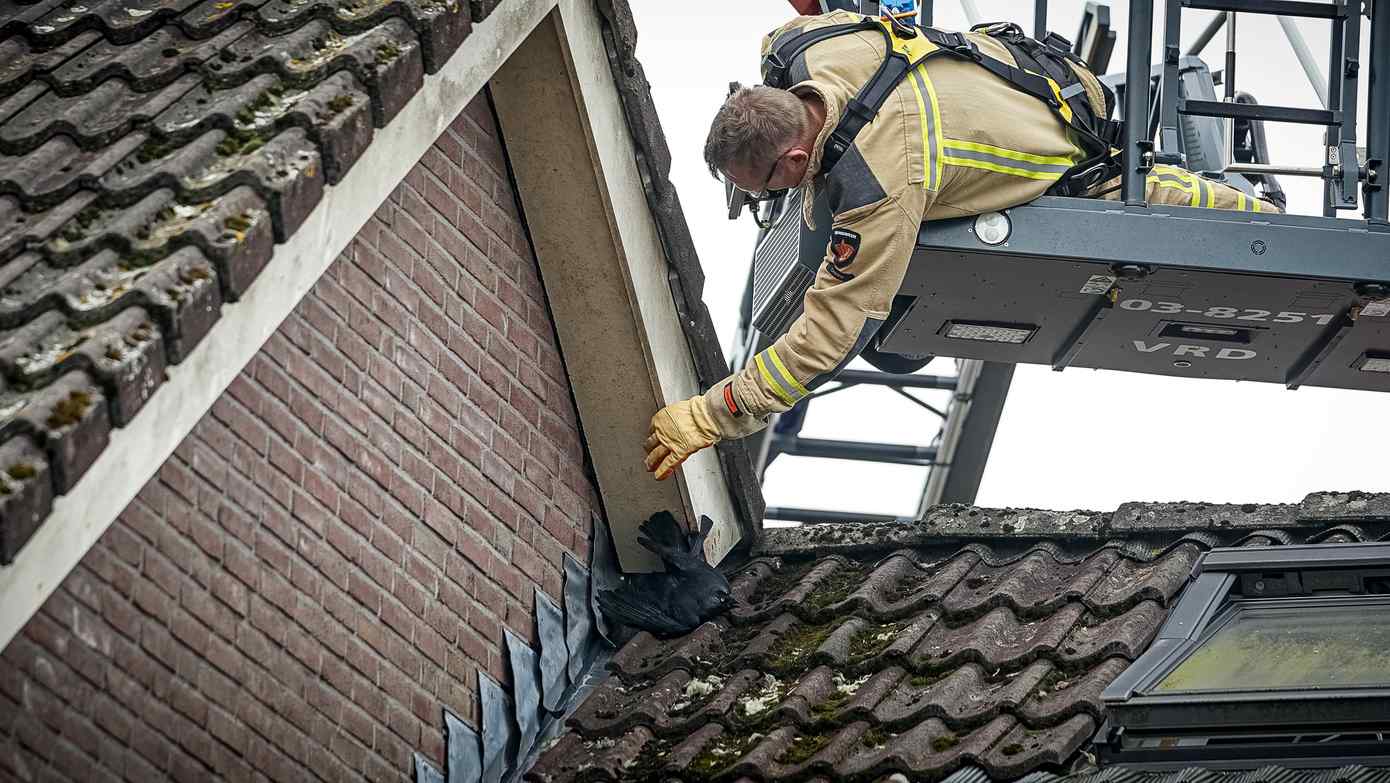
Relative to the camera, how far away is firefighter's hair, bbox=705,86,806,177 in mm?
4961

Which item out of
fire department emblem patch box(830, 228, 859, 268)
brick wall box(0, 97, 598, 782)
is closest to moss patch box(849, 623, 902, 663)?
brick wall box(0, 97, 598, 782)

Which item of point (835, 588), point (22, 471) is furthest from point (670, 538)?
point (22, 471)

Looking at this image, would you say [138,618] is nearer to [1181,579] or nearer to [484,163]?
[484,163]

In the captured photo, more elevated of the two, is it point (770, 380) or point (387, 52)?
point (770, 380)

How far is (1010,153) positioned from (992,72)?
278 mm

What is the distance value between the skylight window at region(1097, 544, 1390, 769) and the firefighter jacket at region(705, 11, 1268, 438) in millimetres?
1210

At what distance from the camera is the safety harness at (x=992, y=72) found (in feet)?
16.5

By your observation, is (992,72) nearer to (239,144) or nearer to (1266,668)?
(1266,668)

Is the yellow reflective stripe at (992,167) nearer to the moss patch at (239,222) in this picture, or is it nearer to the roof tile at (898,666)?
the roof tile at (898,666)

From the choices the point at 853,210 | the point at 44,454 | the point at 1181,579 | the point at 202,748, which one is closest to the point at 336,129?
the point at 44,454

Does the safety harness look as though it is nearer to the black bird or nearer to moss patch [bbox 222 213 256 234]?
the black bird

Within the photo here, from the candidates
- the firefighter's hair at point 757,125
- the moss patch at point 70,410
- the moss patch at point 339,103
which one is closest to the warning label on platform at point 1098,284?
the firefighter's hair at point 757,125

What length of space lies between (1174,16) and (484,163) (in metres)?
2.07

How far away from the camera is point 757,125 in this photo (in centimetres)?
496
